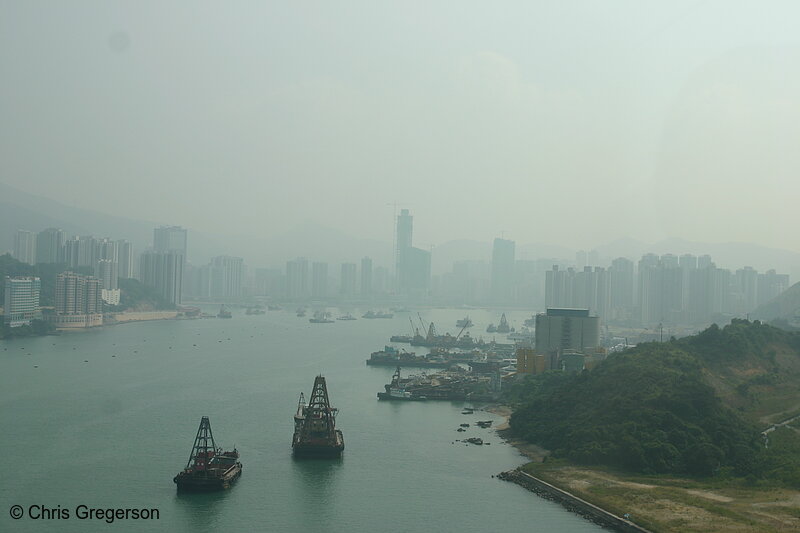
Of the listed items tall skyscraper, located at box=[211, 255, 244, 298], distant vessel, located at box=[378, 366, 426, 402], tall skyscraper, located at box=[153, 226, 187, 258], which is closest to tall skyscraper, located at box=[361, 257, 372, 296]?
tall skyscraper, located at box=[211, 255, 244, 298]

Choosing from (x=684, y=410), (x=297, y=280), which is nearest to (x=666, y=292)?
(x=684, y=410)

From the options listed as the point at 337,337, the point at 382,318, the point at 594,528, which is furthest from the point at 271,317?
the point at 594,528

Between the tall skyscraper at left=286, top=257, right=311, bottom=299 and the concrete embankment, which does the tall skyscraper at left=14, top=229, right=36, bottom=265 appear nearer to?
the tall skyscraper at left=286, top=257, right=311, bottom=299

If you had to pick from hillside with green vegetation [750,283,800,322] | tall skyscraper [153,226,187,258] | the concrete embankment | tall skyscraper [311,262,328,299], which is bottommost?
the concrete embankment

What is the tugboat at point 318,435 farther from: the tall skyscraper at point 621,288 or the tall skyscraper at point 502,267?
the tall skyscraper at point 502,267

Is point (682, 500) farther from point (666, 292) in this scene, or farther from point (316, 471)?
point (666, 292)

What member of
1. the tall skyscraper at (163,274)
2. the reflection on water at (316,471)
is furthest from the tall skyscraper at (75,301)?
the reflection on water at (316,471)
